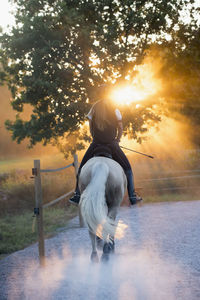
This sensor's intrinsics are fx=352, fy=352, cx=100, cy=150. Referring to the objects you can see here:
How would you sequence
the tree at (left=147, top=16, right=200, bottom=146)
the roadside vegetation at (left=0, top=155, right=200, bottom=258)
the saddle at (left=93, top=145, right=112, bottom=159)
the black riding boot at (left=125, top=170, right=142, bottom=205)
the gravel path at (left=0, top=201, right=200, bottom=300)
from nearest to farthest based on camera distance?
the gravel path at (left=0, top=201, right=200, bottom=300) → the saddle at (left=93, top=145, right=112, bottom=159) → the black riding boot at (left=125, top=170, right=142, bottom=205) → the roadside vegetation at (left=0, top=155, right=200, bottom=258) → the tree at (left=147, top=16, right=200, bottom=146)

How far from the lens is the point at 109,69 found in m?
17.8

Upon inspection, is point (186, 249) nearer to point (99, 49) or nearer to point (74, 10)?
point (99, 49)

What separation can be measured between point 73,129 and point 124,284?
14635 millimetres

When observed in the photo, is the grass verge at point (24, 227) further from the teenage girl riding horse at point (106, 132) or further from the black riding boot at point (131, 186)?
the black riding boot at point (131, 186)

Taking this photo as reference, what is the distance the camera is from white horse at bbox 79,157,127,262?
4789 millimetres

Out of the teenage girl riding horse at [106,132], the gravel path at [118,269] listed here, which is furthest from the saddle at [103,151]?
the gravel path at [118,269]

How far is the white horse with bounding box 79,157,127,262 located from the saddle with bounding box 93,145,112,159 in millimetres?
167

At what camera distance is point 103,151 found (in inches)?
229

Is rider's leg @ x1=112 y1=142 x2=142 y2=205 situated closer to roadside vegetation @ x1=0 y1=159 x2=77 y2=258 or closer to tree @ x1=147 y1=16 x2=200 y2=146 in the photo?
roadside vegetation @ x1=0 y1=159 x2=77 y2=258

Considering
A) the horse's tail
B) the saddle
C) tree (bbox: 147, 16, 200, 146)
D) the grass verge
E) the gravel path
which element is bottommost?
the grass verge

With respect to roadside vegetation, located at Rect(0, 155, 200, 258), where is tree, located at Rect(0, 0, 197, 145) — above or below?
above

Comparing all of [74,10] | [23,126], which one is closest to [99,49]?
[74,10]

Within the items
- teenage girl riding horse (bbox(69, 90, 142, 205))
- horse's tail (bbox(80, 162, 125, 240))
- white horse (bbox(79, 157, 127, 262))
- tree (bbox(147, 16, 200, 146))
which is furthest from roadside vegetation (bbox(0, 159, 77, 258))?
tree (bbox(147, 16, 200, 146))

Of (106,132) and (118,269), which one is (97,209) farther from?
(106,132)
